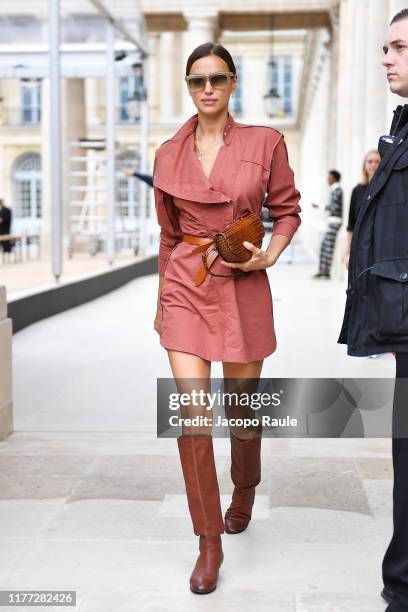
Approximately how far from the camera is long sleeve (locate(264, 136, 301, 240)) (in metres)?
3.74

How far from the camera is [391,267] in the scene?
119 inches

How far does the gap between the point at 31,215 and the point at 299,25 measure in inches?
1415

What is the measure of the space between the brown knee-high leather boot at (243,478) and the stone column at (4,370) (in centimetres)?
205

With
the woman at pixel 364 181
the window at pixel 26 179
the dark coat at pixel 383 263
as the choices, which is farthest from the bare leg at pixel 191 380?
the window at pixel 26 179

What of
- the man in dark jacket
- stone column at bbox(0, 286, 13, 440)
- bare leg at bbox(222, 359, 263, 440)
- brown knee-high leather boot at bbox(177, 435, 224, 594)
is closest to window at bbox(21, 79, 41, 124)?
stone column at bbox(0, 286, 13, 440)

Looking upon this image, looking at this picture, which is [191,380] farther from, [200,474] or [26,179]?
[26,179]

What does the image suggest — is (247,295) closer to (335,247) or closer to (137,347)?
(137,347)

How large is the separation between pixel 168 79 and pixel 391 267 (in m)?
58.9

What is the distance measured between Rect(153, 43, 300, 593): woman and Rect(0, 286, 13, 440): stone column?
2.21 metres

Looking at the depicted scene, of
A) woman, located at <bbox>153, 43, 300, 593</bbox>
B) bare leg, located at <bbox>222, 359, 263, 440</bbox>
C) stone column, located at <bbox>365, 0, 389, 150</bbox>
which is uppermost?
stone column, located at <bbox>365, 0, 389, 150</bbox>

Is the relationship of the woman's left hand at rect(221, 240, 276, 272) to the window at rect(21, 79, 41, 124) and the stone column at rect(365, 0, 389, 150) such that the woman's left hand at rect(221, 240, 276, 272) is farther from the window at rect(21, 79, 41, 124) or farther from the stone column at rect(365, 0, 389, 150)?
the window at rect(21, 79, 41, 124)

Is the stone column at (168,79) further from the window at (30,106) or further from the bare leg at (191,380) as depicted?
the bare leg at (191,380)

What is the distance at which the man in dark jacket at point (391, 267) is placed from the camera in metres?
3.02

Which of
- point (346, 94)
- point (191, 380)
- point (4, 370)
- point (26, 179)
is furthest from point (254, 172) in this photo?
point (26, 179)
